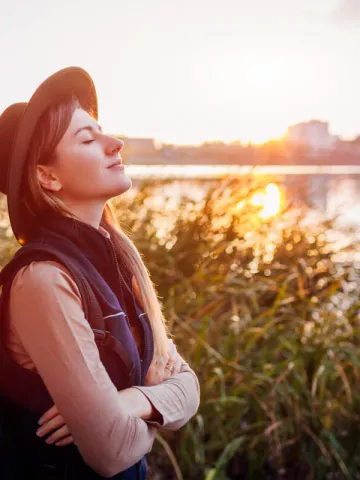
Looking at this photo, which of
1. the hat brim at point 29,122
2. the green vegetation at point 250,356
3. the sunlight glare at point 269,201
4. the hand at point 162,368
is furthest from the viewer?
the sunlight glare at point 269,201

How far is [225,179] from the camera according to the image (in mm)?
4578

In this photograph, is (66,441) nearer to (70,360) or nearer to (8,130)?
(70,360)

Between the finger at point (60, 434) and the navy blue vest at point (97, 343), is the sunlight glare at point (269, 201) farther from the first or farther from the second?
the finger at point (60, 434)

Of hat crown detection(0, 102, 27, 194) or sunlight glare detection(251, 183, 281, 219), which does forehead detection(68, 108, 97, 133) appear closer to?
hat crown detection(0, 102, 27, 194)

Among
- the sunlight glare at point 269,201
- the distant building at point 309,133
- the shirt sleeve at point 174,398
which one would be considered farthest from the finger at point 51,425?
the distant building at point 309,133

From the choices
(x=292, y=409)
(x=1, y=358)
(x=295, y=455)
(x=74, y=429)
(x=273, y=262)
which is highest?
(x=1, y=358)

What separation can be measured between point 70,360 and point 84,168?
0.44 m

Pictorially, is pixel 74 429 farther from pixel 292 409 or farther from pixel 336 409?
pixel 336 409

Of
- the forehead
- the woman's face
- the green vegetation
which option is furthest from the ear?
the green vegetation

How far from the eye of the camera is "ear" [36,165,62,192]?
60.2 inches

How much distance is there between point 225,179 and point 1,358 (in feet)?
10.7

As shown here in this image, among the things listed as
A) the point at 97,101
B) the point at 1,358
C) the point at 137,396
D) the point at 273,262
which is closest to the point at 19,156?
the point at 97,101

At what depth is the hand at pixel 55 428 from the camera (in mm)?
1426

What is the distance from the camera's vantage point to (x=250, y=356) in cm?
342
